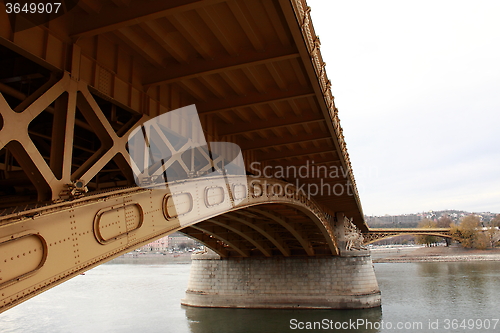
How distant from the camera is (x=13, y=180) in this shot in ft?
18.2

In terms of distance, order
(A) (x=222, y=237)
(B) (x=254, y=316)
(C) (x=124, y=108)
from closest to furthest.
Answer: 1. (C) (x=124, y=108)
2. (B) (x=254, y=316)
3. (A) (x=222, y=237)

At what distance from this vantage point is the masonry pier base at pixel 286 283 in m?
25.3

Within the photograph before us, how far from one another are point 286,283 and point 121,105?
22.6 meters

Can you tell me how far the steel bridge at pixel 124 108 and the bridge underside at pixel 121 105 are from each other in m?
0.02

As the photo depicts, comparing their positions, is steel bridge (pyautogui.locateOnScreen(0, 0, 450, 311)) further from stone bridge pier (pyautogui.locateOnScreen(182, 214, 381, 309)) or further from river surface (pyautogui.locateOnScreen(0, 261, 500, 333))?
stone bridge pier (pyautogui.locateOnScreen(182, 214, 381, 309))

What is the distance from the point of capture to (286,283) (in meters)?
26.2

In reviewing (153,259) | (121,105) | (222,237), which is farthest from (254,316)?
(153,259)

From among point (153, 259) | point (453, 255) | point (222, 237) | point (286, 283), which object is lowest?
point (153, 259)

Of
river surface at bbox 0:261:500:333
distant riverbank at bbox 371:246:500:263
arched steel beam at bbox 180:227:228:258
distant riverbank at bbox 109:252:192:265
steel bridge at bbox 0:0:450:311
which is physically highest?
steel bridge at bbox 0:0:450:311

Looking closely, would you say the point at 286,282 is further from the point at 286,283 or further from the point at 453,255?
the point at 453,255

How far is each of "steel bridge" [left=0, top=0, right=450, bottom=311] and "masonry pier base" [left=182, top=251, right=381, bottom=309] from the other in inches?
678

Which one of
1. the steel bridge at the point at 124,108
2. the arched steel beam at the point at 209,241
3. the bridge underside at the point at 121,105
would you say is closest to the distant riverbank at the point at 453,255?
the arched steel beam at the point at 209,241

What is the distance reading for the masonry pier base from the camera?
25.3m

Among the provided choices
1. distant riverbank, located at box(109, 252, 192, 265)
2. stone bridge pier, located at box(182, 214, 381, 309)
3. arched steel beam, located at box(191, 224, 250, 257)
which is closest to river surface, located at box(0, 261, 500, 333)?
stone bridge pier, located at box(182, 214, 381, 309)
